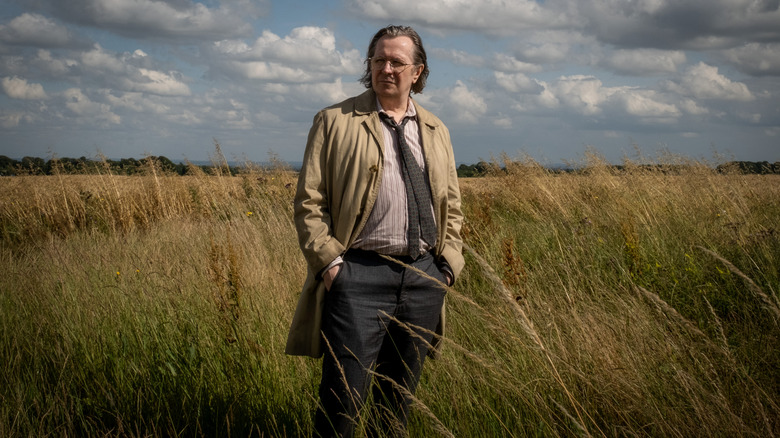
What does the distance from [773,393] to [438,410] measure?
1.53 meters

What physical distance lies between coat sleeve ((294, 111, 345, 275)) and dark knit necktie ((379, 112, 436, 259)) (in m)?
0.28

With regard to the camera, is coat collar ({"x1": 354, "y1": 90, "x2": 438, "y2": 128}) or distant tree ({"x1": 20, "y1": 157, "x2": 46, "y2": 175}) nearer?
coat collar ({"x1": 354, "y1": 90, "x2": 438, "y2": 128})

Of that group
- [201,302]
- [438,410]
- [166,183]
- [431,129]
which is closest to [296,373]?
[438,410]

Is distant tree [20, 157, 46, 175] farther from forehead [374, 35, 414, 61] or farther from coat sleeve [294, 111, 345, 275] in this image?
forehead [374, 35, 414, 61]

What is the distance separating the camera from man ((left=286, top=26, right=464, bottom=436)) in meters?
2.05

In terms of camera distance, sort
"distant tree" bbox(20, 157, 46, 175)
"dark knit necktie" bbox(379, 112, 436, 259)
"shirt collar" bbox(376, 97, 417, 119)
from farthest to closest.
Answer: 1. "distant tree" bbox(20, 157, 46, 175)
2. "shirt collar" bbox(376, 97, 417, 119)
3. "dark knit necktie" bbox(379, 112, 436, 259)

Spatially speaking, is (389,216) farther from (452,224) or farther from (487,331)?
(487,331)

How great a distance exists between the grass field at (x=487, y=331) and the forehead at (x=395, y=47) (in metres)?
0.95

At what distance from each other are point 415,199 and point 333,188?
0.33 metres

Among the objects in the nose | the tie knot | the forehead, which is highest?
the forehead

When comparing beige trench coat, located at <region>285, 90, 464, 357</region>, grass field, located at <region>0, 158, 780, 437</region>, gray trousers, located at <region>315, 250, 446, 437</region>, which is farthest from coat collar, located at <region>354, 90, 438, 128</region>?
grass field, located at <region>0, 158, 780, 437</region>

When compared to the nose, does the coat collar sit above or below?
below

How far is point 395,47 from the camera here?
2.18 meters

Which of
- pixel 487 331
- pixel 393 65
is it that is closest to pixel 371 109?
pixel 393 65
